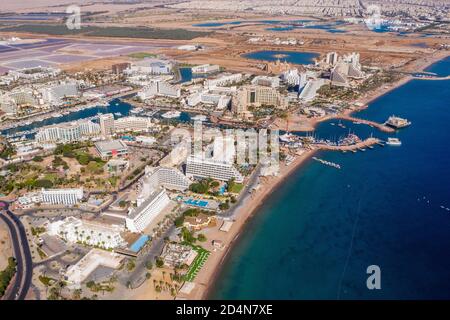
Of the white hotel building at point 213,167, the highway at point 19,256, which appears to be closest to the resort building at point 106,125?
the white hotel building at point 213,167

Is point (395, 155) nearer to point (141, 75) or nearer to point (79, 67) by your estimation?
point (141, 75)

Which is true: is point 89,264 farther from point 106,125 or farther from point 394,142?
point 394,142

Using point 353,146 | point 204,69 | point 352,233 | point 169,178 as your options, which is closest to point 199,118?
point 169,178

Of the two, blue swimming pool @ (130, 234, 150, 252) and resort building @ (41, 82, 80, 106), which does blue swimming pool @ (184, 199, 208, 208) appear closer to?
blue swimming pool @ (130, 234, 150, 252)

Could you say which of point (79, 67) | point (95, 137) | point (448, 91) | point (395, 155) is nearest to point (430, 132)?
point (395, 155)

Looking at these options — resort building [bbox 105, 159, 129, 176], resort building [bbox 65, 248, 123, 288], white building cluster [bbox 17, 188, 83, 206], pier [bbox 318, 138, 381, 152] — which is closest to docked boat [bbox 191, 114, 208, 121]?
resort building [bbox 105, 159, 129, 176]

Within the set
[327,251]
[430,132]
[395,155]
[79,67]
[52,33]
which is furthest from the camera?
[52,33]

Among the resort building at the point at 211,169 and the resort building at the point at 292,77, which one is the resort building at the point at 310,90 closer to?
the resort building at the point at 292,77
